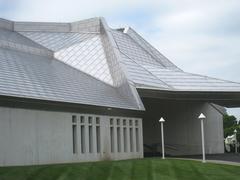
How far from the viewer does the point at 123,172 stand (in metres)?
22.4

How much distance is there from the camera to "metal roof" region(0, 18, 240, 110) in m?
31.2

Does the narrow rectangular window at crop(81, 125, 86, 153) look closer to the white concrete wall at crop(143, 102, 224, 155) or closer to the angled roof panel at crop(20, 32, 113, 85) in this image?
the angled roof panel at crop(20, 32, 113, 85)

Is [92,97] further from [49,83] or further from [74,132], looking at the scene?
[49,83]

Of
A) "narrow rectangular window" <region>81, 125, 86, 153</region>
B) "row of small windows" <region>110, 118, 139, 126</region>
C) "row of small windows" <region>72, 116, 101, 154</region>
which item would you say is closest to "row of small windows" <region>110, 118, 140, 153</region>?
"row of small windows" <region>110, 118, 139, 126</region>

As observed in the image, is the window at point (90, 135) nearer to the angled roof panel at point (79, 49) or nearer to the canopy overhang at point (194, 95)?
the angled roof panel at point (79, 49)

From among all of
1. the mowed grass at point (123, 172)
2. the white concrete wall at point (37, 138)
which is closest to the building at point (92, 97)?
the white concrete wall at point (37, 138)

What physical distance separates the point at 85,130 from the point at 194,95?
13871 millimetres

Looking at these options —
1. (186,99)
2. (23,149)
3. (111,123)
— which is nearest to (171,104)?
(186,99)

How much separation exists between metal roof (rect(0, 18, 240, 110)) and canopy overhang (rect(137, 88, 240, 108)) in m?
0.48

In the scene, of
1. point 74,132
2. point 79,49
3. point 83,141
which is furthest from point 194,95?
point 74,132

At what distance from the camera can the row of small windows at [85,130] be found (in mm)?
31719

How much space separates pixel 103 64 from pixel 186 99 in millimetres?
8010

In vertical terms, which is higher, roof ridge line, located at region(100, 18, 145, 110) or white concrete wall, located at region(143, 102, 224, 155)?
roof ridge line, located at region(100, 18, 145, 110)

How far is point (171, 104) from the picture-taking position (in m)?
47.7
